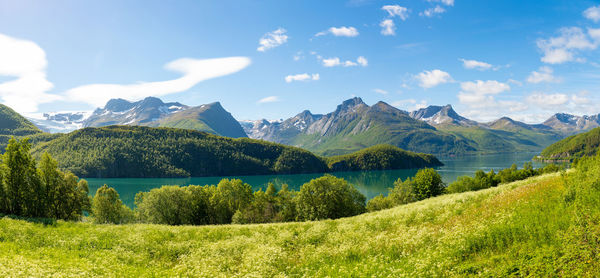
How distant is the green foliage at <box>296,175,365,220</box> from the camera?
71.8 metres

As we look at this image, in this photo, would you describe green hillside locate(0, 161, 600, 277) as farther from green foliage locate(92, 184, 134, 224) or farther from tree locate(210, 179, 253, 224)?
green foliage locate(92, 184, 134, 224)

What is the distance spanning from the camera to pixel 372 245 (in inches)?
778

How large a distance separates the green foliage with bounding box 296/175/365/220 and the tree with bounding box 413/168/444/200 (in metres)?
28.4

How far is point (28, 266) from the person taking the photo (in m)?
15.4

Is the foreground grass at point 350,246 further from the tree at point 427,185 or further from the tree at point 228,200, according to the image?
the tree at point 427,185

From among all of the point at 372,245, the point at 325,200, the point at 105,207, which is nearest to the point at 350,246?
the point at 372,245

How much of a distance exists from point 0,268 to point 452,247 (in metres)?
23.5

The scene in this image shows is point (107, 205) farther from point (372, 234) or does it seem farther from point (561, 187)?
point (561, 187)

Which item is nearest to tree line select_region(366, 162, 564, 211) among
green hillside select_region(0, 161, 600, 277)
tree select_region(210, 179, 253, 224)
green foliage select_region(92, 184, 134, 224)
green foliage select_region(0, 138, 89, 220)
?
tree select_region(210, 179, 253, 224)

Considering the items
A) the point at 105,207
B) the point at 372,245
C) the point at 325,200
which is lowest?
the point at 105,207

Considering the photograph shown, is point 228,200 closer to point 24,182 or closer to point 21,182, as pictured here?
point 24,182

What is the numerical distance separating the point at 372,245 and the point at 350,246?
1.58 m

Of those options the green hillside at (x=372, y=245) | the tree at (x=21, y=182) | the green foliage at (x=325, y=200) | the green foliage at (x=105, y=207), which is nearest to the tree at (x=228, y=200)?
the green foliage at (x=325, y=200)

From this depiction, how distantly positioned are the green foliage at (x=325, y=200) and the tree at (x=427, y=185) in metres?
28.4
